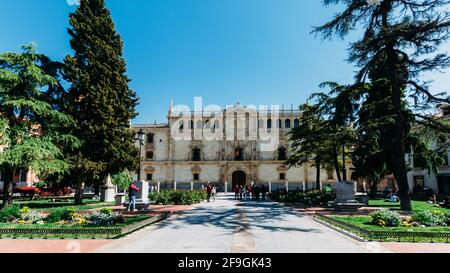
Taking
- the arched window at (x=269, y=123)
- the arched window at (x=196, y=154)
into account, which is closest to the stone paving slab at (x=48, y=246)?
the arched window at (x=196, y=154)

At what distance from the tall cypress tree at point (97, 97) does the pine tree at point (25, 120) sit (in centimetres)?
246

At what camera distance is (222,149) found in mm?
55312

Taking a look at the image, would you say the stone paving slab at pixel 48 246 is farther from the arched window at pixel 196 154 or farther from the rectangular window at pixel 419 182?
the arched window at pixel 196 154

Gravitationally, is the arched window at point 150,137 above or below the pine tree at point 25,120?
above

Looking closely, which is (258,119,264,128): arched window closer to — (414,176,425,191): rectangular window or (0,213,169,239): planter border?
(414,176,425,191): rectangular window

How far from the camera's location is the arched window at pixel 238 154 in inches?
2174

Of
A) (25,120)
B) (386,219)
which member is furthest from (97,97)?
(386,219)

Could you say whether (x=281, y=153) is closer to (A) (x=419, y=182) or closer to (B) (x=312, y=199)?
(A) (x=419, y=182)

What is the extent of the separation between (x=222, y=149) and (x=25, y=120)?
39.8 m

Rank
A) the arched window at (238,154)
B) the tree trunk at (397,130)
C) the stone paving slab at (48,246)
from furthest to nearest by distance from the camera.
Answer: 1. the arched window at (238,154)
2. the tree trunk at (397,130)
3. the stone paving slab at (48,246)

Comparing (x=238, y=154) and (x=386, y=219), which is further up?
(x=238, y=154)

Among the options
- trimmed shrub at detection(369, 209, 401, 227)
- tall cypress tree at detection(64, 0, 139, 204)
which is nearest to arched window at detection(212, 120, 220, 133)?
tall cypress tree at detection(64, 0, 139, 204)

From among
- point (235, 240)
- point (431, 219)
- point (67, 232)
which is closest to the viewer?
point (235, 240)
